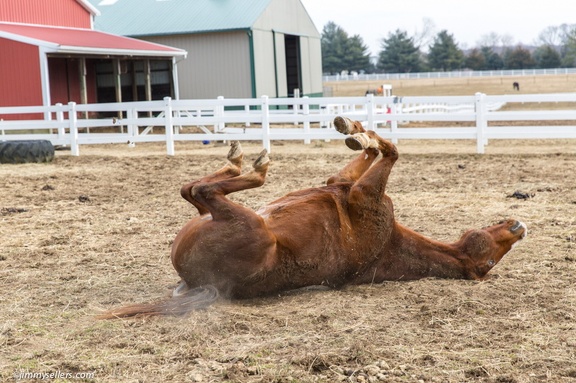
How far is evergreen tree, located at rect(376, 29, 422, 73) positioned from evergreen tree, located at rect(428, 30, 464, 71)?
418cm

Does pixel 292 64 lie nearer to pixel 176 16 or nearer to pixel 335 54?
pixel 176 16

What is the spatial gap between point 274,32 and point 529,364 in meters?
29.1

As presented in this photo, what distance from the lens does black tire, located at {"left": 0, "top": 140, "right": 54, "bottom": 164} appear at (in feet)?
45.5

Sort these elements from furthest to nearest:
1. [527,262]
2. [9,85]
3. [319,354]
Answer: [9,85] < [527,262] < [319,354]

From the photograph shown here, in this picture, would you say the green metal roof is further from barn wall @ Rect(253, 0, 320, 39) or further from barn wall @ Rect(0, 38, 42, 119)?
barn wall @ Rect(0, 38, 42, 119)

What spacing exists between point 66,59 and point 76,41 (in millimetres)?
→ 2214

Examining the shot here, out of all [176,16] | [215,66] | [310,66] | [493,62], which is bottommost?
[215,66]

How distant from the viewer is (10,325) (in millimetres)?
4055

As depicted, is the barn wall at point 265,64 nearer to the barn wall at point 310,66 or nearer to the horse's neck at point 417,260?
the barn wall at point 310,66

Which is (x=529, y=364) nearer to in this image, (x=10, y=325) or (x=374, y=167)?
(x=374, y=167)

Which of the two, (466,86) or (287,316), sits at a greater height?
(466,86)

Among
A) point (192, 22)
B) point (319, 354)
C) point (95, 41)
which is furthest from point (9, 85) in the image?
point (319, 354)

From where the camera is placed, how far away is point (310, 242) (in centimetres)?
429

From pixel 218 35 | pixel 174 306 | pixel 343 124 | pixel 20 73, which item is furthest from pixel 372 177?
pixel 218 35
